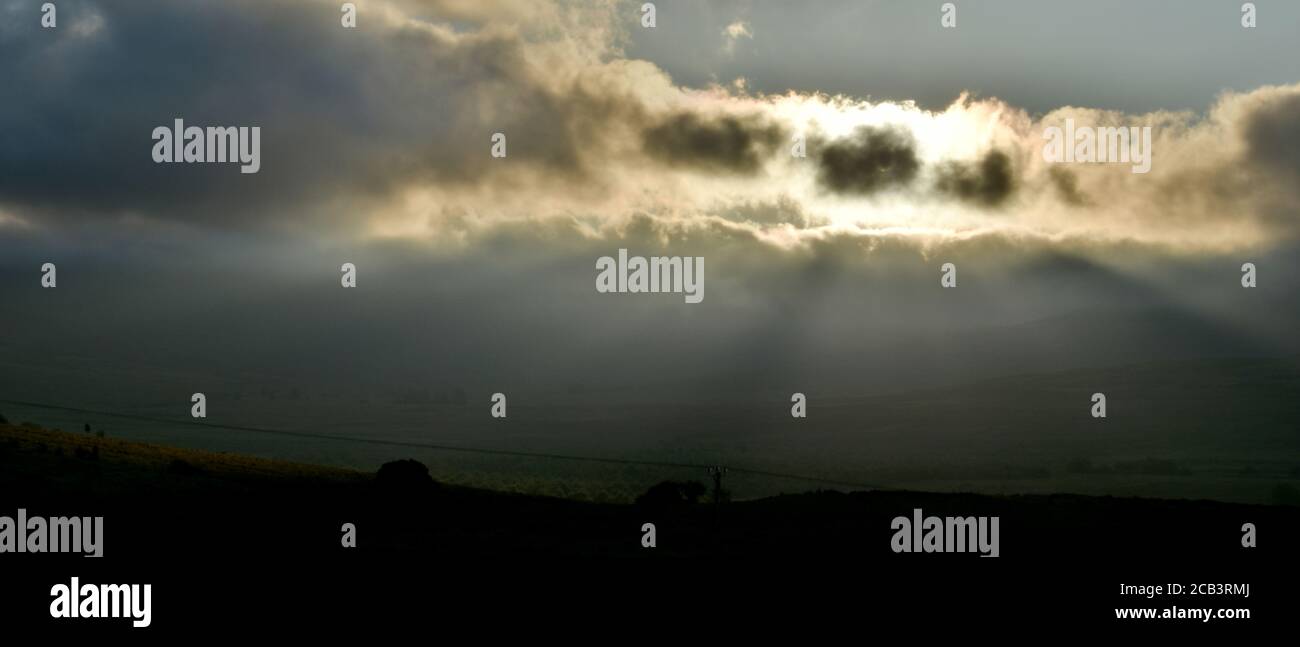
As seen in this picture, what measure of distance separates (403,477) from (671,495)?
15.4 meters

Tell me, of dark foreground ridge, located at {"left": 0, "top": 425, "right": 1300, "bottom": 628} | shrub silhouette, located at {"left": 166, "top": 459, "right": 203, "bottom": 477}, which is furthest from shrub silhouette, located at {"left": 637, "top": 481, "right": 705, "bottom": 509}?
shrub silhouette, located at {"left": 166, "top": 459, "right": 203, "bottom": 477}

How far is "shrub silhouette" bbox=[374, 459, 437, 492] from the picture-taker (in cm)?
5591

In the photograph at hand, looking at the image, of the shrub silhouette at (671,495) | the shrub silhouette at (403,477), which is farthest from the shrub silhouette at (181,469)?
the shrub silhouette at (671,495)

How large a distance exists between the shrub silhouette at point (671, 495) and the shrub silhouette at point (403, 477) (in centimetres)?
1156

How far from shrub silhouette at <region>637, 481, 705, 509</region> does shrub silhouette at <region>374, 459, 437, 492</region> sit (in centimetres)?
1156

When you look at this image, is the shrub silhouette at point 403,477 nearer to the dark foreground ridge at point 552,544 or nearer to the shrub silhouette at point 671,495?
the dark foreground ridge at point 552,544

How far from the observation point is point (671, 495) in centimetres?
6303

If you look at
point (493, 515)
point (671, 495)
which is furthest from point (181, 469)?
point (671, 495)

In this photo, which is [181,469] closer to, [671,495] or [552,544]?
[552,544]

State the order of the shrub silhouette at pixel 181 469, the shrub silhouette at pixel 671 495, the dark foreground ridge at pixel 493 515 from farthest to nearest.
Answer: the shrub silhouette at pixel 671 495 < the shrub silhouette at pixel 181 469 < the dark foreground ridge at pixel 493 515

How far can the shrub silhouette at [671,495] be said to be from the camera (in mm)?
59125

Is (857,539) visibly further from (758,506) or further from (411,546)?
(411,546)
